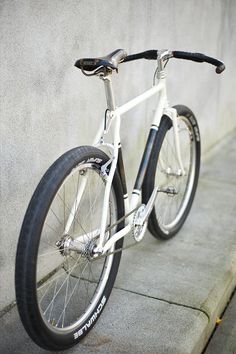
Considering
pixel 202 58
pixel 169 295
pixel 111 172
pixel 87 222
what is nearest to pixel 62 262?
pixel 87 222

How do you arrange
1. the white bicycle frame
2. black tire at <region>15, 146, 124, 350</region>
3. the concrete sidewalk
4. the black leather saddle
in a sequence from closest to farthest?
black tire at <region>15, 146, 124, 350</region>, the black leather saddle, the white bicycle frame, the concrete sidewalk

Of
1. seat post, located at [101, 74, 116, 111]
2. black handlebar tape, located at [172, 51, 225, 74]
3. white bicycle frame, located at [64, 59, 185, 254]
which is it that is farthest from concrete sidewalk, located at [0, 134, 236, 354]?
black handlebar tape, located at [172, 51, 225, 74]

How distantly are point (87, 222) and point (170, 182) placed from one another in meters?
0.80

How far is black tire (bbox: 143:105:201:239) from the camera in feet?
9.36

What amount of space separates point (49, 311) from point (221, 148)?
3579 millimetres

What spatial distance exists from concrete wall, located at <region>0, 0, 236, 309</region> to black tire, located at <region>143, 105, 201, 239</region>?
0.36 metres

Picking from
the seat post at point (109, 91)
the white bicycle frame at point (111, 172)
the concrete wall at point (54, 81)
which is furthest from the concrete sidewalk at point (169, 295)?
the seat post at point (109, 91)

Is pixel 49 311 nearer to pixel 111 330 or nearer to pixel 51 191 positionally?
pixel 111 330

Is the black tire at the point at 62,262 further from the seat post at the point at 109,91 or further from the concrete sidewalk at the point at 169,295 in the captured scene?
the seat post at the point at 109,91

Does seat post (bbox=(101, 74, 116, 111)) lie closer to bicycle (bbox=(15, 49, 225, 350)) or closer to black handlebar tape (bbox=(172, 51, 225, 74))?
bicycle (bbox=(15, 49, 225, 350))

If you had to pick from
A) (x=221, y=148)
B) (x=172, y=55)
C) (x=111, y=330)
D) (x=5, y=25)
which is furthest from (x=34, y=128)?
(x=221, y=148)

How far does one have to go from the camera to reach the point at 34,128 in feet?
7.67

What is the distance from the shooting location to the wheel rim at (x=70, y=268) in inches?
92.0

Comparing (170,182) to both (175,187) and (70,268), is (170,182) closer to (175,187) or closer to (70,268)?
(175,187)
